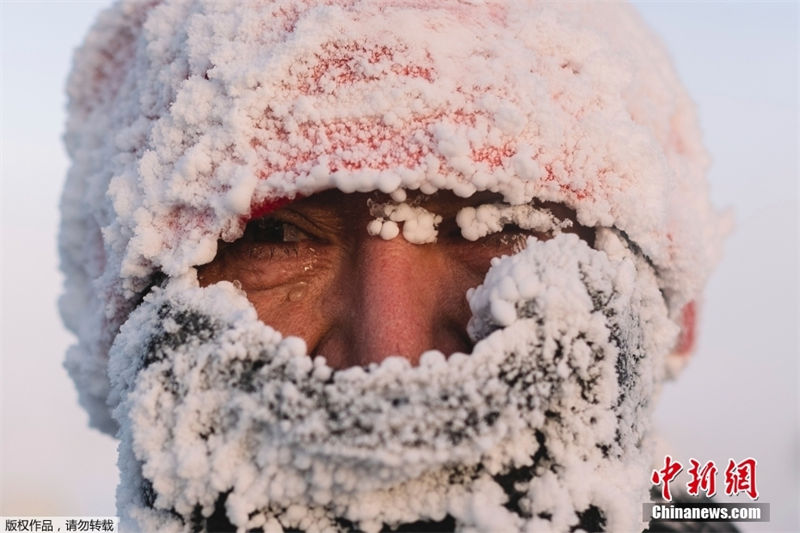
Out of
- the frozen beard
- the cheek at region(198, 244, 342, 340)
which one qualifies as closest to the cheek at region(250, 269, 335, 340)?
the cheek at region(198, 244, 342, 340)

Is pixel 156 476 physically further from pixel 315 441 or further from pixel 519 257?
pixel 519 257

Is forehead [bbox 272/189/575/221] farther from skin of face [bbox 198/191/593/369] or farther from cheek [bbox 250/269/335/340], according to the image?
cheek [bbox 250/269/335/340]

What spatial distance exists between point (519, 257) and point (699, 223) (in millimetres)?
524

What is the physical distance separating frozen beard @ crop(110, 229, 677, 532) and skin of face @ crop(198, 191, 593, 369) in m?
0.09

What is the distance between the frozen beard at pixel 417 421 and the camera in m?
0.95

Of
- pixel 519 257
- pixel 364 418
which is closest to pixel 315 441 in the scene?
pixel 364 418

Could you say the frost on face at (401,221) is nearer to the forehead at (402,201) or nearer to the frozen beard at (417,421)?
the forehead at (402,201)

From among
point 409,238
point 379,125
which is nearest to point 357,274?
point 409,238

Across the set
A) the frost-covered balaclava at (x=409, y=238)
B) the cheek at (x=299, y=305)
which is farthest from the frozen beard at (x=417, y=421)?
the cheek at (x=299, y=305)

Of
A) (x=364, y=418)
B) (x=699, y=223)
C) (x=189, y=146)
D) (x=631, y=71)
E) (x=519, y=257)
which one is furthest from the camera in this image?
(x=699, y=223)

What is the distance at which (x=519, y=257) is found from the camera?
3.52ft

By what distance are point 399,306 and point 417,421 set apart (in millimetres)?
225

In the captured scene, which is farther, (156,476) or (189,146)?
(189,146)

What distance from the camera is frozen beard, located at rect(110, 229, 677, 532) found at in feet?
3.11
